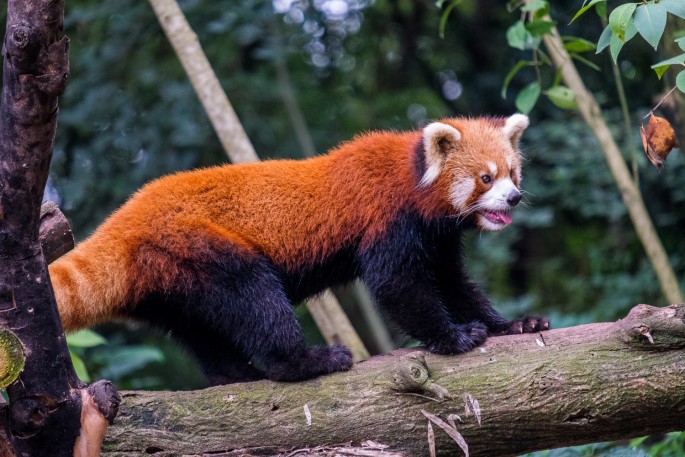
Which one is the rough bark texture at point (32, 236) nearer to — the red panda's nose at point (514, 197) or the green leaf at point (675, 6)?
the green leaf at point (675, 6)

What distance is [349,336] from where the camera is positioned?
14.7 feet

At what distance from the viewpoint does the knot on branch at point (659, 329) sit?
278cm

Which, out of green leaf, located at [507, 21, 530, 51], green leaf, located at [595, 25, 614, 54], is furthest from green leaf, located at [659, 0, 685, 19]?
green leaf, located at [507, 21, 530, 51]

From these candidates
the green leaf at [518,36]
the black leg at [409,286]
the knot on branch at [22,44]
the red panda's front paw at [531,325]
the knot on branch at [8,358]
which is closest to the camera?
the knot on branch at [22,44]

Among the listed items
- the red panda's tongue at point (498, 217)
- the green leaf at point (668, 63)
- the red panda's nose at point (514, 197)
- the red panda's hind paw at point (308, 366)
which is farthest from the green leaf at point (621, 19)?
the red panda's hind paw at point (308, 366)

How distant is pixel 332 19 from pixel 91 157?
2.62 meters

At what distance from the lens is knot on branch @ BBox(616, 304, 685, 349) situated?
278 centimetres

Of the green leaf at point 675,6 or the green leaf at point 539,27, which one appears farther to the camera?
the green leaf at point 539,27

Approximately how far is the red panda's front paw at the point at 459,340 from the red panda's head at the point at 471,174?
21.9 inches

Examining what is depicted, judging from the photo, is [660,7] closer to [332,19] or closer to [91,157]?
[91,157]

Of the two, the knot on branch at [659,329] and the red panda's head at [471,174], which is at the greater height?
the red panda's head at [471,174]

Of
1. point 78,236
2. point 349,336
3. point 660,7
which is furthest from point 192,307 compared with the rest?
point 78,236

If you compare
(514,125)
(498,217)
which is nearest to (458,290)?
(498,217)

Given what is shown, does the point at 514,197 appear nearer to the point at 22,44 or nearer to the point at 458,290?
the point at 458,290
